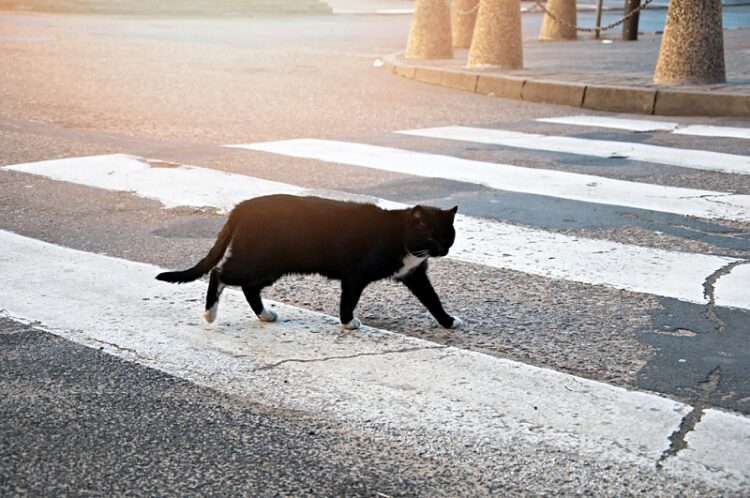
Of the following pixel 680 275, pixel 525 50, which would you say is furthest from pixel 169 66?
pixel 680 275

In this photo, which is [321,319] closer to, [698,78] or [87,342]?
[87,342]

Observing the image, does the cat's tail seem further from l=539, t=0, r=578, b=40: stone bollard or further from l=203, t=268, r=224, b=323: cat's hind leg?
l=539, t=0, r=578, b=40: stone bollard

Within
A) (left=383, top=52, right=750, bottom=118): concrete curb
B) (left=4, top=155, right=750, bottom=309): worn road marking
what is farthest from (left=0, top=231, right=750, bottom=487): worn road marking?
(left=383, top=52, right=750, bottom=118): concrete curb

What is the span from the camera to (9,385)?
3709mm

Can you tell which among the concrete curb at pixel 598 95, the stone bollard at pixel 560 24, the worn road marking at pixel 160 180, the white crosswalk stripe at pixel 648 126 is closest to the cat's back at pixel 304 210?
the worn road marking at pixel 160 180

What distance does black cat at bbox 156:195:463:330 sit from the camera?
425cm

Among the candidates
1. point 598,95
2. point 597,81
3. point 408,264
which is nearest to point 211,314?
point 408,264

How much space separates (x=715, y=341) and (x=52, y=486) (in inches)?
96.0

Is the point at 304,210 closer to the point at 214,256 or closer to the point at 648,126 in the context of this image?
the point at 214,256

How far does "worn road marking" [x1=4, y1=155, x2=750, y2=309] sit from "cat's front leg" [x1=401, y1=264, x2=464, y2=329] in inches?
37.2

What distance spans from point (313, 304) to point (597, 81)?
7670 millimetres

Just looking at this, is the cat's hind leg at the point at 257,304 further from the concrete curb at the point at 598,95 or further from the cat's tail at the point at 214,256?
the concrete curb at the point at 598,95

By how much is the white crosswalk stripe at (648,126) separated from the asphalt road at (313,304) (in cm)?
25

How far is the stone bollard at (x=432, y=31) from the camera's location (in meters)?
14.8
